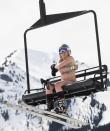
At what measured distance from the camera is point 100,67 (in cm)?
1513

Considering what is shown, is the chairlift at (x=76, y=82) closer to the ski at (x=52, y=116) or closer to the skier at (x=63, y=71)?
the skier at (x=63, y=71)

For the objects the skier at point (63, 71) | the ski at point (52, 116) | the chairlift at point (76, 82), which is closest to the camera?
the chairlift at point (76, 82)

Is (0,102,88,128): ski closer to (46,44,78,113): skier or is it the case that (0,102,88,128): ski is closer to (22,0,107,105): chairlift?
(22,0,107,105): chairlift

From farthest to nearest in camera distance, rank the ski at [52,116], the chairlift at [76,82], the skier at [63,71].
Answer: the ski at [52,116], the skier at [63,71], the chairlift at [76,82]

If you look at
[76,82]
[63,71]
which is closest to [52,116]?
[63,71]

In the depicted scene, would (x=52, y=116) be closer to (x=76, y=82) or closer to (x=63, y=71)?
(x=63, y=71)

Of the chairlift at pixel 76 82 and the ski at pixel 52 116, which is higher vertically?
the chairlift at pixel 76 82

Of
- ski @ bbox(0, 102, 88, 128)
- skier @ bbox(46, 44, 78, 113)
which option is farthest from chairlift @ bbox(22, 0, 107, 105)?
ski @ bbox(0, 102, 88, 128)

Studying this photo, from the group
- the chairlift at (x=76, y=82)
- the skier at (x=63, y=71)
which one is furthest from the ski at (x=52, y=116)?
the skier at (x=63, y=71)

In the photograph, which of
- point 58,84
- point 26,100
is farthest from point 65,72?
point 26,100

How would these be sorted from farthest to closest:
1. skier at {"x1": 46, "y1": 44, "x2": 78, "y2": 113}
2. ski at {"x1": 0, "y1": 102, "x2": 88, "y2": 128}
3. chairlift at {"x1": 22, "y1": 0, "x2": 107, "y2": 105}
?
ski at {"x1": 0, "y1": 102, "x2": 88, "y2": 128} → skier at {"x1": 46, "y1": 44, "x2": 78, "y2": 113} → chairlift at {"x1": 22, "y1": 0, "x2": 107, "y2": 105}

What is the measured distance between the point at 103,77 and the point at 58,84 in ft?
4.93

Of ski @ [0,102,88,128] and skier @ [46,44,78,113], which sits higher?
skier @ [46,44,78,113]

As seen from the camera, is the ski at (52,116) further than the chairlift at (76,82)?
Yes
